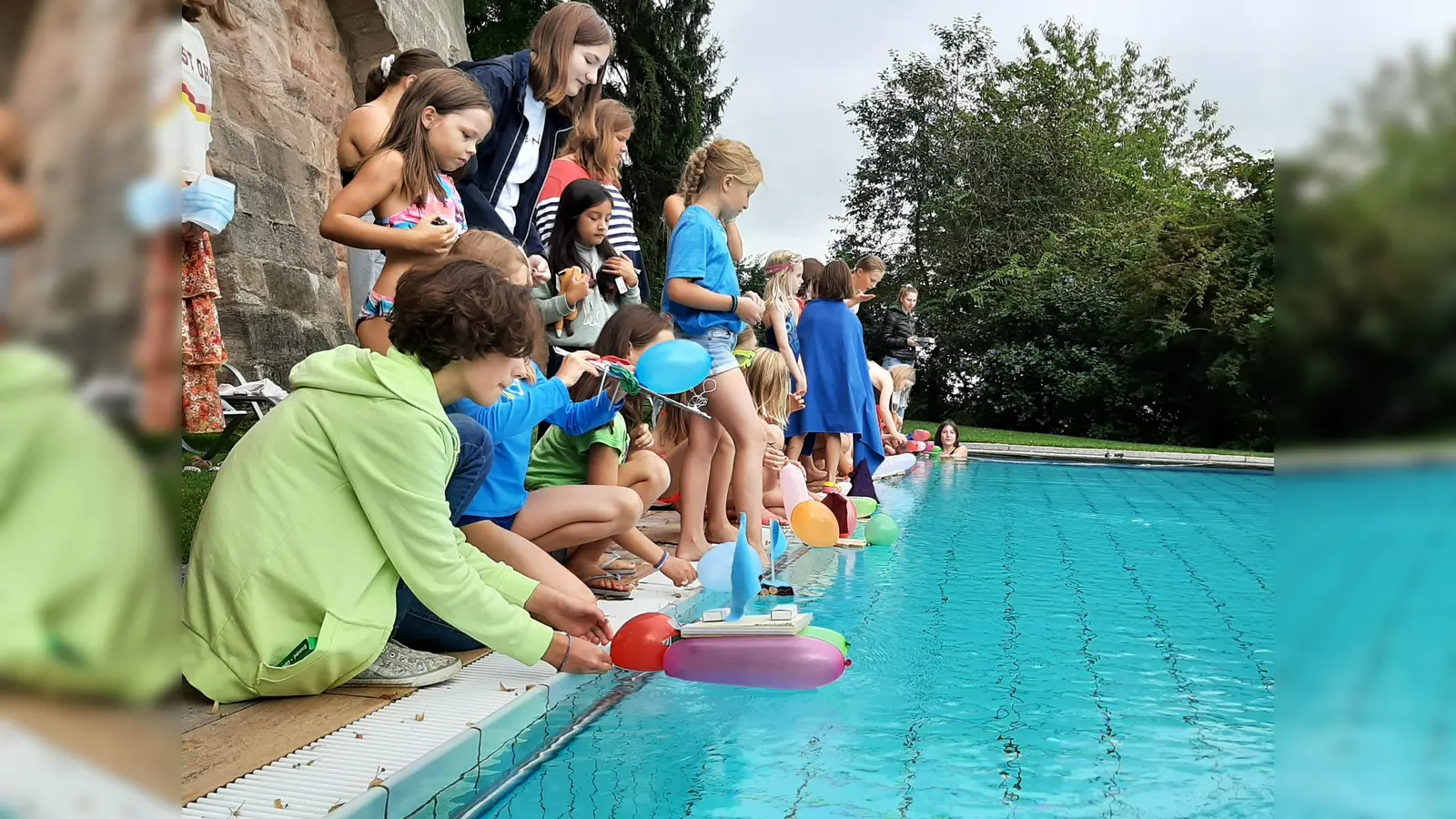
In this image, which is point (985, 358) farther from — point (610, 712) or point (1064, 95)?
point (610, 712)

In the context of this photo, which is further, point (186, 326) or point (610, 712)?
point (186, 326)

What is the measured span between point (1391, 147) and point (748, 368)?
6.74 meters

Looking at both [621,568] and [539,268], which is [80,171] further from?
[621,568]

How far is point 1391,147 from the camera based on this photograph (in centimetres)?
22

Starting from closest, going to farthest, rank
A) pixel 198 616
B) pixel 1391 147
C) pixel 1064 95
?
pixel 1391 147 → pixel 198 616 → pixel 1064 95

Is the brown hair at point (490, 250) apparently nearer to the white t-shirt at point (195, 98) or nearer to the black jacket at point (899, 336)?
the white t-shirt at point (195, 98)

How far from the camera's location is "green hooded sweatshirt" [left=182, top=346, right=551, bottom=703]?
8.51ft

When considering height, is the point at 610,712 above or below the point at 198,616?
below

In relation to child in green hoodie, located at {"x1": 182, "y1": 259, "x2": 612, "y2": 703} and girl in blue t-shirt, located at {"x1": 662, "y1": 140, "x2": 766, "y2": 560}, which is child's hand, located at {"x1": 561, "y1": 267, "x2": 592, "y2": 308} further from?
child in green hoodie, located at {"x1": 182, "y1": 259, "x2": 612, "y2": 703}

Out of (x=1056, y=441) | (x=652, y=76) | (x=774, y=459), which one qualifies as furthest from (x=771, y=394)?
(x=652, y=76)

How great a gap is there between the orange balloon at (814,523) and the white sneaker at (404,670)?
120 inches

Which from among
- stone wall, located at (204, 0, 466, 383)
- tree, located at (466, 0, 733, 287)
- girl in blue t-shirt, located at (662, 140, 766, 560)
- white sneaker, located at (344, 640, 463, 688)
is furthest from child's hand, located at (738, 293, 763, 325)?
tree, located at (466, 0, 733, 287)

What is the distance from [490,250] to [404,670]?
1.37m

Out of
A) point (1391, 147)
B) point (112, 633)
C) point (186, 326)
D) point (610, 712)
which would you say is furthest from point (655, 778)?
point (186, 326)
